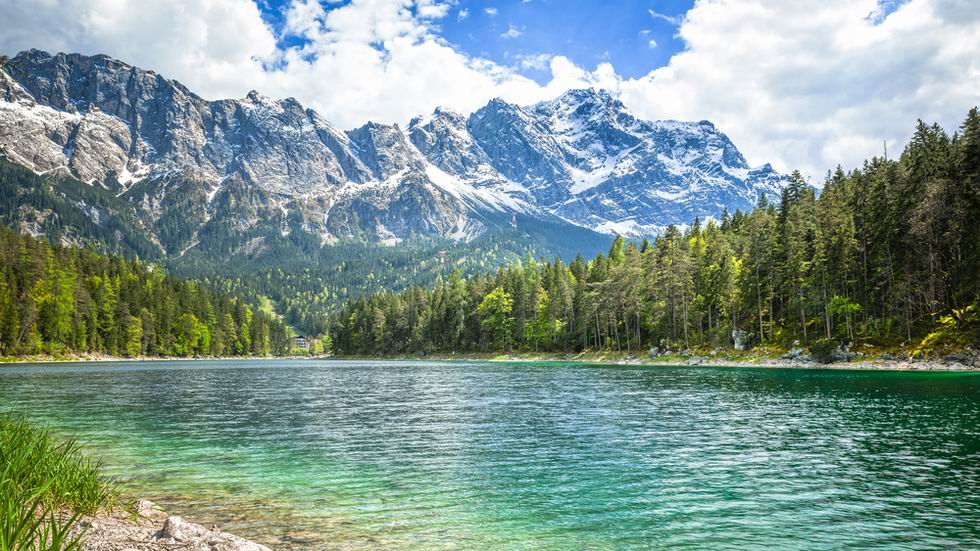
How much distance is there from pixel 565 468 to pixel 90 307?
146394 mm

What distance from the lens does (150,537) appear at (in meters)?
11.8

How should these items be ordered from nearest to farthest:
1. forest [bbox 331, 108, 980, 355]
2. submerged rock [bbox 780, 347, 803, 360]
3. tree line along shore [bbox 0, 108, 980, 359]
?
forest [bbox 331, 108, 980, 355] → tree line along shore [bbox 0, 108, 980, 359] → submerged rock [bbox 780, 347, 803, 360]

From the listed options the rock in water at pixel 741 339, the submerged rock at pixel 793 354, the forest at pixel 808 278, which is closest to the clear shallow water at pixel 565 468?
the forest at pixel 808 278

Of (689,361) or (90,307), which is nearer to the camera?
(689,361)

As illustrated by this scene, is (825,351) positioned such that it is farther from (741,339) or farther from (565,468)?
(565,468)

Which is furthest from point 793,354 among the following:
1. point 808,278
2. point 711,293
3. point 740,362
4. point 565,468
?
point 565,468

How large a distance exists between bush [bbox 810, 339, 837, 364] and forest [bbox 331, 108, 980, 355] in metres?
2.71

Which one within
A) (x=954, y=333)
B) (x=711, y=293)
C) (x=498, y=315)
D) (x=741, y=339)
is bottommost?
(x=741, y=339)

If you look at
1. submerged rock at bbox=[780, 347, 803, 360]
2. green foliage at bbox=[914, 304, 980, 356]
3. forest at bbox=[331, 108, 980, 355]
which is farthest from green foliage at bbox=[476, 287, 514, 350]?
green foliage at bbox=[914, 304, 980, 356]

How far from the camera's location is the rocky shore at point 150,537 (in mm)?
10875

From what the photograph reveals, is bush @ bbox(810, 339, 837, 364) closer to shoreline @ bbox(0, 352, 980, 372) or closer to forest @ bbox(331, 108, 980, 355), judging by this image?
shoreline @ bbox(0, 352, 980, 372)

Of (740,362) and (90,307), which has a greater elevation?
(90,307)

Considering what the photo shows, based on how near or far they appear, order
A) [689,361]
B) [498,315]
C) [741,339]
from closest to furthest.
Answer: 1. [741,339]
2. [689,361]
3. [498,315]

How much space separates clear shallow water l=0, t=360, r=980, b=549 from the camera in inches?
582
